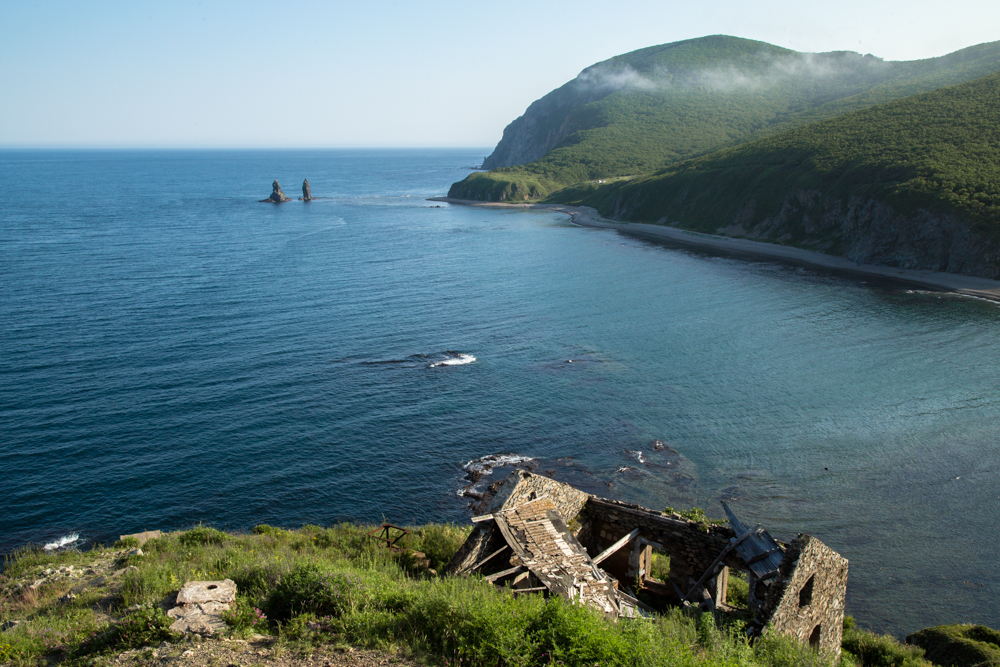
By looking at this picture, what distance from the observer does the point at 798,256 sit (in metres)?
101

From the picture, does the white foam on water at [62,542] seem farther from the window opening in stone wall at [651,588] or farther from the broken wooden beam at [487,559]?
the window opening in stone wall at [651,588]

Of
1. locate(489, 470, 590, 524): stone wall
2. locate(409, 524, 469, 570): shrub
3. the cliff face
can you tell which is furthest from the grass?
the cliff face

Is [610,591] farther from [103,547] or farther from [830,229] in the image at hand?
[830,229]

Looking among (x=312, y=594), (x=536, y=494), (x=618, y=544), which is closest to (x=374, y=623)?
(x=312, y=594)

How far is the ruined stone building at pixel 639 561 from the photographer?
1691 cm

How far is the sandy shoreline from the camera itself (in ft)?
258

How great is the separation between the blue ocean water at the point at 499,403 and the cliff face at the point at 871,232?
37.6ft

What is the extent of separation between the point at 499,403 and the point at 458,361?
357 inches

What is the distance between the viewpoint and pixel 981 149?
312 ft

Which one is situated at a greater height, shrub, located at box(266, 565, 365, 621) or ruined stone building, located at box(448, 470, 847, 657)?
shrub, located at box(266, 565, 365, 621)

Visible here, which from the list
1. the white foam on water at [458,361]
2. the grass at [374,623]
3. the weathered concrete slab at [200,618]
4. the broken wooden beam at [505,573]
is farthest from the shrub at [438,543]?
the white foam on water at [458,361]

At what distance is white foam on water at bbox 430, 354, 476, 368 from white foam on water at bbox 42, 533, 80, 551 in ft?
92.0

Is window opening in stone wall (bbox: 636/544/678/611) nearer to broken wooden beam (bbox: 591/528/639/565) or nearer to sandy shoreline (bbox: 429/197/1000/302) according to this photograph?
broken wooden beam (bbox: 591/528/639/565)

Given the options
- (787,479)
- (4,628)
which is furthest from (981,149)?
(4,628)
